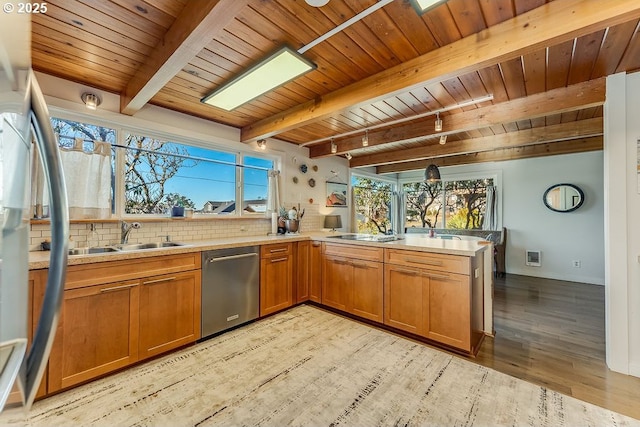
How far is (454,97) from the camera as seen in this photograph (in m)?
2.64

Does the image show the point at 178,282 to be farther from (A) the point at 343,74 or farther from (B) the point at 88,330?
(A) the point at 343,74

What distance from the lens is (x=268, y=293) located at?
310cm

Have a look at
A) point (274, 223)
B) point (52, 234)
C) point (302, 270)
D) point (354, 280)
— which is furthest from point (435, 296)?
point (52, 234)

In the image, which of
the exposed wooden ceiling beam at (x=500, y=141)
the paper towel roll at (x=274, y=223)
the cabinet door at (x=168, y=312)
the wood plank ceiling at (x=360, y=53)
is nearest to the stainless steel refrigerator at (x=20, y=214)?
the wood plank ceiling at (x=360, y=53)

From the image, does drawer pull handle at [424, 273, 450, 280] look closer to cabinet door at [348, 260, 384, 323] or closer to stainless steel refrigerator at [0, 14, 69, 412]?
cabinet door at [348, 260, 384, 323]

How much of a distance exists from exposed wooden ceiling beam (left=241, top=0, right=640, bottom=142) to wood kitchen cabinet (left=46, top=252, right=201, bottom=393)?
2.08 meters

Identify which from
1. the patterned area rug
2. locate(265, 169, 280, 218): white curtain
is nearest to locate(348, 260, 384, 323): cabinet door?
the patterned area rug

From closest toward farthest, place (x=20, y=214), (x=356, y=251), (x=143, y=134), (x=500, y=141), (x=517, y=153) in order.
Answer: (x=20, y=214) → (x=143, y=134) → (x=356, y=251) → (x=500, y=141) → (x=517, y=153)

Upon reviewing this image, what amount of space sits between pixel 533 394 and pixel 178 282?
2.80 m

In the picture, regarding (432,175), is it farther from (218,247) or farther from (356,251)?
(218,247)

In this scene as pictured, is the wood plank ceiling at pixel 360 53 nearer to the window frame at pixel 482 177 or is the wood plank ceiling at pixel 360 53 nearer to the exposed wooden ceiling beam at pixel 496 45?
the exposed wooden ceiling beam at pixel 496 45

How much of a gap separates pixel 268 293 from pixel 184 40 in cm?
249

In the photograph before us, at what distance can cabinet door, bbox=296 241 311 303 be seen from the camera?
11.4 feet

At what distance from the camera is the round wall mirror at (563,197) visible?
15.7ft
